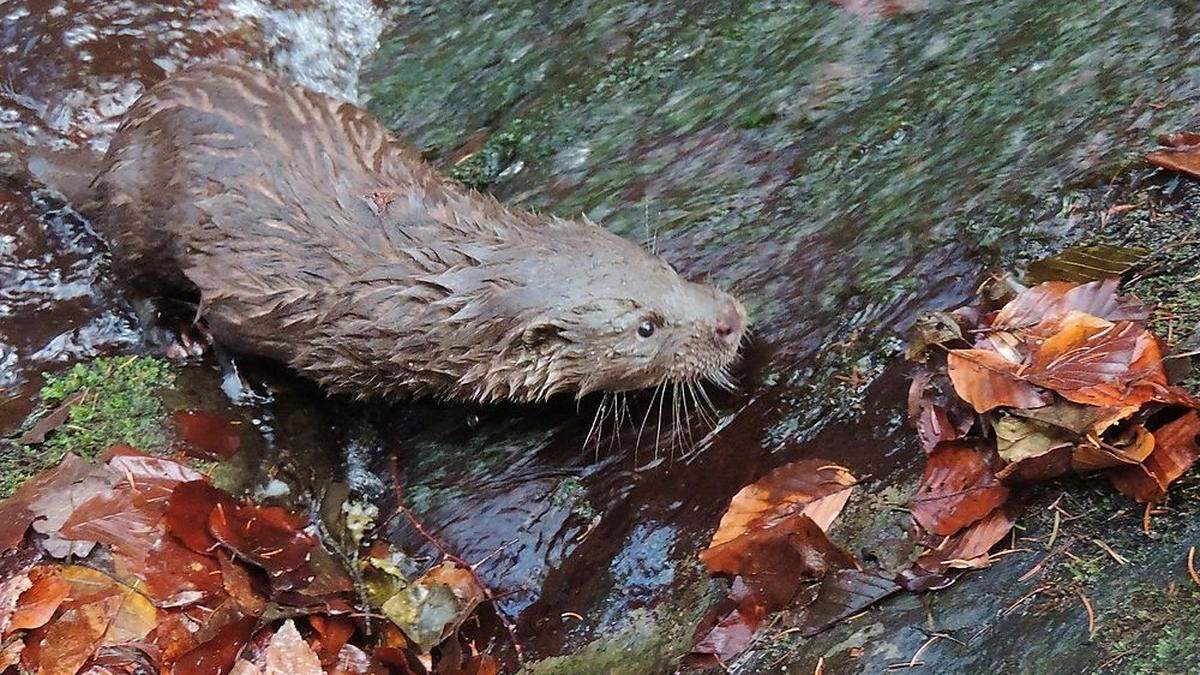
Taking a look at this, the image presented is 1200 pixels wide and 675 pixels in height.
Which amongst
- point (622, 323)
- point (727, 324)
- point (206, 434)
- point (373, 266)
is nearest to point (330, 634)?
point (206, 434)

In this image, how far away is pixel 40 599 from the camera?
2986mm

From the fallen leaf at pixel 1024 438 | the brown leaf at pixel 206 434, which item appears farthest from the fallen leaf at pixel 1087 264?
the brown leaf at pixel 206 434

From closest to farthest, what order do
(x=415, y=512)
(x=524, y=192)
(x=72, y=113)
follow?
1. (x=415, y=512)
2. (x=524, y=192)
3. (x=72, y=113)

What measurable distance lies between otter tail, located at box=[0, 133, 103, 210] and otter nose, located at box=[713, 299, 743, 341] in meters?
2.77

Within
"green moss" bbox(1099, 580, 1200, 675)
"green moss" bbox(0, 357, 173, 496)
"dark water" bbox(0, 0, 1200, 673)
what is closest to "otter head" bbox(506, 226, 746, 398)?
"dark water" bbox(0, 0, 1200, 673)

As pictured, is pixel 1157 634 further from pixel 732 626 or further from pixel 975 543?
pixel 732 626

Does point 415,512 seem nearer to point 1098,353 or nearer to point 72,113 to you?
point 1098,353

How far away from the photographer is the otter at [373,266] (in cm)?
341

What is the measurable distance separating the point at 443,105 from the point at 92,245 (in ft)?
5.54

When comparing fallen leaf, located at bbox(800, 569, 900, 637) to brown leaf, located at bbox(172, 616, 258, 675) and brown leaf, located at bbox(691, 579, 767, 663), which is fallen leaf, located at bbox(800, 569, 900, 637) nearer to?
brown leaf, located at bbox(691, 579, 767, 663)

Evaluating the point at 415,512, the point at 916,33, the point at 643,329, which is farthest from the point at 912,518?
the point at 916,33

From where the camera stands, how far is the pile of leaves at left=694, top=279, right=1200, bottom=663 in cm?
216

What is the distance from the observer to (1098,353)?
91.3 inches

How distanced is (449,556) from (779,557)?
1300 millimetres
